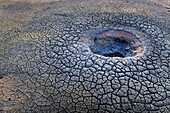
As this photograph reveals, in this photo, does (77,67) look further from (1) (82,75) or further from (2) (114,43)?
(2) (114,43)

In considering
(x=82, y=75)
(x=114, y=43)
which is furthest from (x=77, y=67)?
(x=114, y=43)

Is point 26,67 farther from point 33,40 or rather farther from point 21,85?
point 33,40

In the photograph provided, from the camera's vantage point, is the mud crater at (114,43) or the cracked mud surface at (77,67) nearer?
the cracked mud surface at (77,67)

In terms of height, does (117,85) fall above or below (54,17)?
below

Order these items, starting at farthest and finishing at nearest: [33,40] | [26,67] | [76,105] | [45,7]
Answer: [45,7]
[33,40]
[26,67]
[76,105]

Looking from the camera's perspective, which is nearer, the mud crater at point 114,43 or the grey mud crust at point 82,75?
the grey mud crust at point 82,75

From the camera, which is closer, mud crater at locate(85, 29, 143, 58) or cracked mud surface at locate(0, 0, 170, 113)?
cracked mud surface at locate(0, 0, 170, 113)

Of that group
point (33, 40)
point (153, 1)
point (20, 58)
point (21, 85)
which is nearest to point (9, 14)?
point (33, 40)
